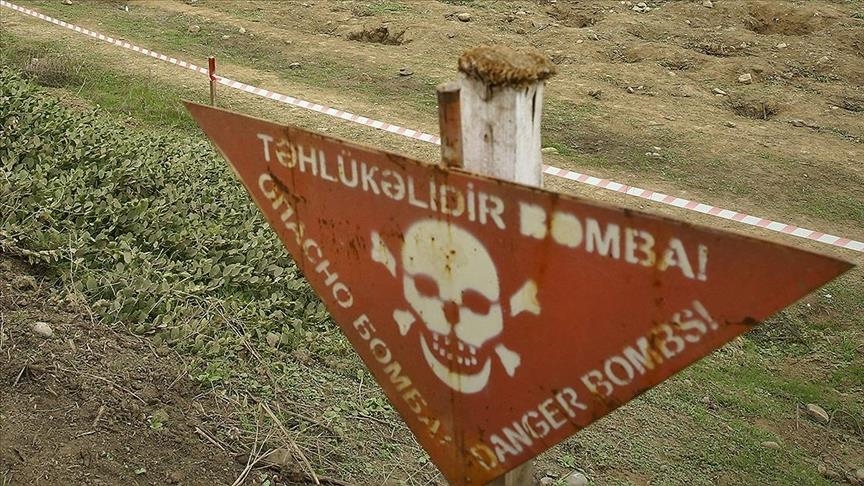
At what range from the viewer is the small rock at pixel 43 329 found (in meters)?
3.42

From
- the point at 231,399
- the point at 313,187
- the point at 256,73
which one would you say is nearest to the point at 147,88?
the point at 256,73

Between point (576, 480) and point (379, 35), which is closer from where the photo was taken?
point (576, 480)

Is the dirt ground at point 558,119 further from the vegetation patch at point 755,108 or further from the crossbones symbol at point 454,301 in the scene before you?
the crossbones symbol at point 454,301

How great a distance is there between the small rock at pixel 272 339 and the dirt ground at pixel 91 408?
509mm

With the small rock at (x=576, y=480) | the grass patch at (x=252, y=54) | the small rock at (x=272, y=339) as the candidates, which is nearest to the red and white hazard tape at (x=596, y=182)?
the grass patch at (x=252, y=54)

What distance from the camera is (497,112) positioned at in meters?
1.74

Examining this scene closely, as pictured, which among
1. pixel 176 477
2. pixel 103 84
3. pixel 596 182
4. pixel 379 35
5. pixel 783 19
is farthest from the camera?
pixel 783 19

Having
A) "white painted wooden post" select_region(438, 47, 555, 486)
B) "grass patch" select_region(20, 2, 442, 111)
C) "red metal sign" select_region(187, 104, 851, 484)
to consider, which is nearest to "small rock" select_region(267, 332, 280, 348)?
"red metal sign" select_region(187, 104, 851, 484)

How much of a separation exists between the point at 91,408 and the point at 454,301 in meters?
1.81

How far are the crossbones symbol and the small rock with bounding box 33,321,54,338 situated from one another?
6.67 feet

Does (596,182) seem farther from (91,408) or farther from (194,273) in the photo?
(91,408)

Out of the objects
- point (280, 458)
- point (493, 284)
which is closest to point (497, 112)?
point (493, 284)

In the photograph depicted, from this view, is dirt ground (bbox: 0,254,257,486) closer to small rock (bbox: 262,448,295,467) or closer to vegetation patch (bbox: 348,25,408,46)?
small rock (bbox: 262,448,295,467)

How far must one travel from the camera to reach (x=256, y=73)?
934 centimetres
